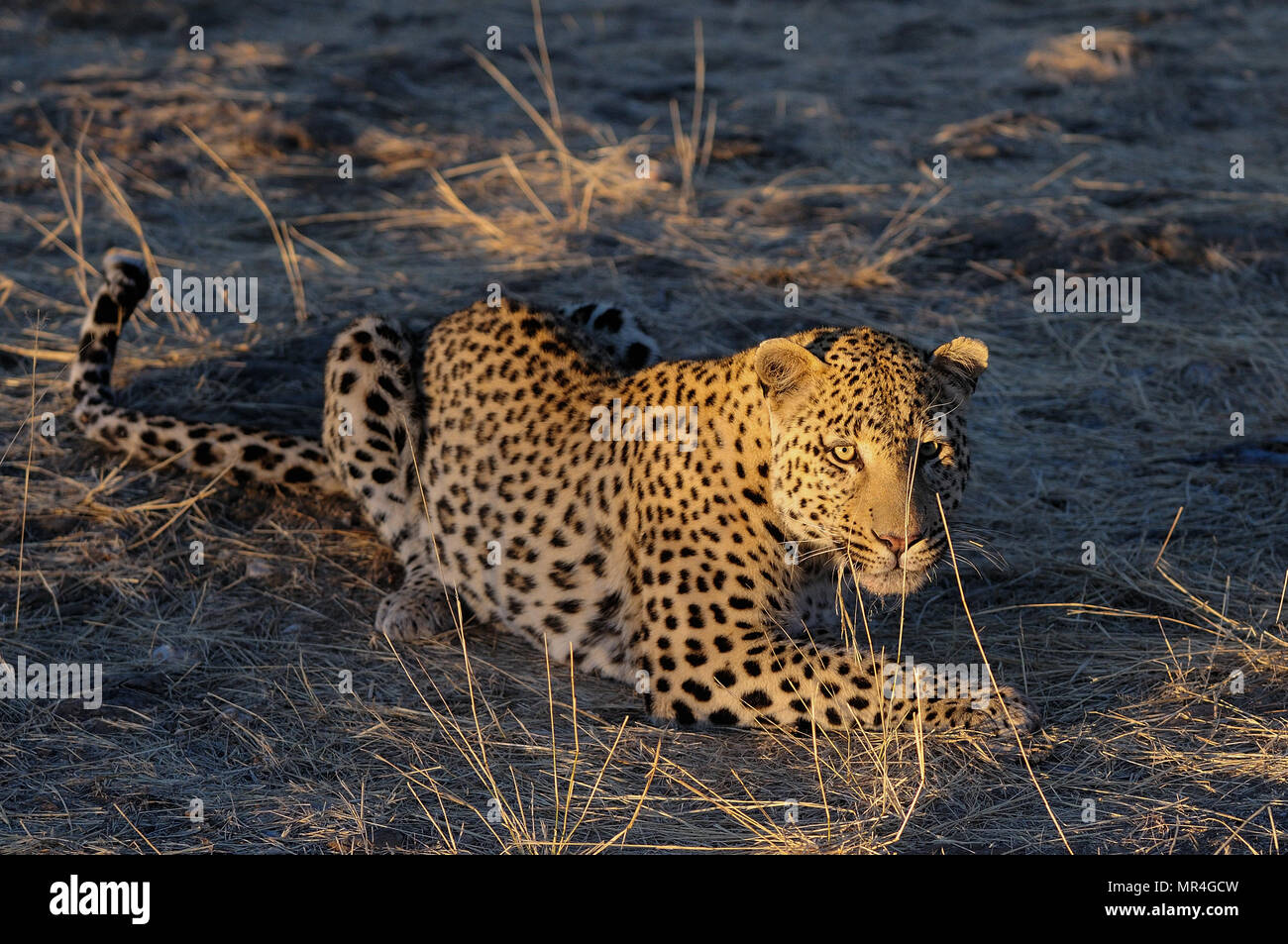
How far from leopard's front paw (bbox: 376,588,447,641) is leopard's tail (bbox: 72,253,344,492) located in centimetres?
115

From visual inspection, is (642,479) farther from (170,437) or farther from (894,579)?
(170,437)

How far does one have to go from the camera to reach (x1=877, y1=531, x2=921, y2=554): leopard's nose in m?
6.08

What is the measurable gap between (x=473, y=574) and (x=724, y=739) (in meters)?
1.80

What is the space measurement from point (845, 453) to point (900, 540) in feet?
1.33

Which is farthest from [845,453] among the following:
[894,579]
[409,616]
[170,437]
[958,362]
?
[170,437]

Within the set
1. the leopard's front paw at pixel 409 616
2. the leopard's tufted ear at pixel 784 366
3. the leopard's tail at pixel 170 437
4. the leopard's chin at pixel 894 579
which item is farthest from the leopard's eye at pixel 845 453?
the leopard's tail at pixel 170 437

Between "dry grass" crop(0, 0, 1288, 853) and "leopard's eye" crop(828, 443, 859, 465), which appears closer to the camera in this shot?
"dry grass" crop(0, 0, 1288, 853)

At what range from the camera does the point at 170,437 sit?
8461mm

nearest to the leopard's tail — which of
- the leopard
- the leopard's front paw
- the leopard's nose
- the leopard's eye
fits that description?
the leopard

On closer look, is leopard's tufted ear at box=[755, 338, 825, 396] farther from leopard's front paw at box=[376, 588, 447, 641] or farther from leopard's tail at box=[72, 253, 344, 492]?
leopard's tail at box=[72, 253, 344, 492]

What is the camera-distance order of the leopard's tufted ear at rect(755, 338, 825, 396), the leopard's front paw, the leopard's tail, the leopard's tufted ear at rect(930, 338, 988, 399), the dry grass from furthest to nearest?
the leopard's tail → the leopard's front paw → the leopard's tufted ear at rect(930, 338, 988, 399) → the leopard's tufted ear at rect(755, 338, 825, 396) → the dry grass

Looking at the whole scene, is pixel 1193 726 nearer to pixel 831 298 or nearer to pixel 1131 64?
pixel 831 298

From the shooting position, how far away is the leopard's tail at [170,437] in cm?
843

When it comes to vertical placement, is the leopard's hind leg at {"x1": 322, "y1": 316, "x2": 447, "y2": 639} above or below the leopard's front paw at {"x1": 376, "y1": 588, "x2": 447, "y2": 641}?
above
